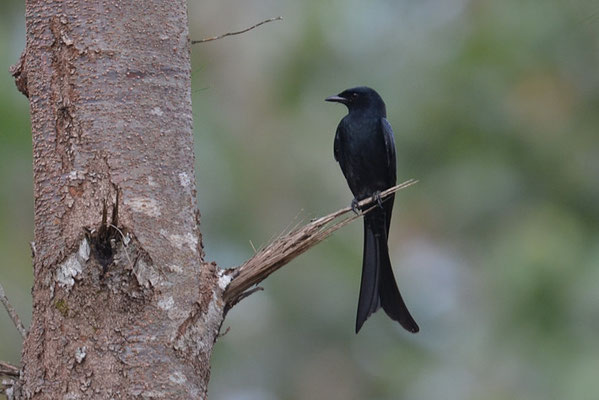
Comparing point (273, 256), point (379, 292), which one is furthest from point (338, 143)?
point (273, 256)

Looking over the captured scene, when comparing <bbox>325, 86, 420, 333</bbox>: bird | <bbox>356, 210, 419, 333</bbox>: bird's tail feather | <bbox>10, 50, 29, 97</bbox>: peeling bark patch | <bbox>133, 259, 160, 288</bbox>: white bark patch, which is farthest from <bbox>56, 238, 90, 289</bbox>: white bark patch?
<bbox>325, 86, 420, 333</bbox>: bird

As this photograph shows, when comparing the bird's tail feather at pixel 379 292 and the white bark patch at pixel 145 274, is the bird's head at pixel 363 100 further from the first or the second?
the white bark patch at pixel 145 274

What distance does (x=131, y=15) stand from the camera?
2.06m

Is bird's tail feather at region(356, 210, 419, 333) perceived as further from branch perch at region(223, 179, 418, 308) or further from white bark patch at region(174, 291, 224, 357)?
white bark patch at region(174, 291, 224, 357)

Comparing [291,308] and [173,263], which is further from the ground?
[173,263]

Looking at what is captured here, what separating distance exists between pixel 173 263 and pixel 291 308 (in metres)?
6.25

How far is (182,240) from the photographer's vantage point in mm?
1998

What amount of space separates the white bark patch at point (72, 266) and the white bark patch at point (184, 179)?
0.27 metres

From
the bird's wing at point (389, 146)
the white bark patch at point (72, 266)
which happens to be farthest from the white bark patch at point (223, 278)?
the bird's wing at point (389, 146)

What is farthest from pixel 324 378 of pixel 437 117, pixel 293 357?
pixel 437 117

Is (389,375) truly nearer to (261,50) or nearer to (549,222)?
(549,222)

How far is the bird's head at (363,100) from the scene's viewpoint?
170 inches

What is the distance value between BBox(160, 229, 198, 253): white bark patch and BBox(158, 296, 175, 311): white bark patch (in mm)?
123

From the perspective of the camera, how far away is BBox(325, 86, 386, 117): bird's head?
4.31 m
